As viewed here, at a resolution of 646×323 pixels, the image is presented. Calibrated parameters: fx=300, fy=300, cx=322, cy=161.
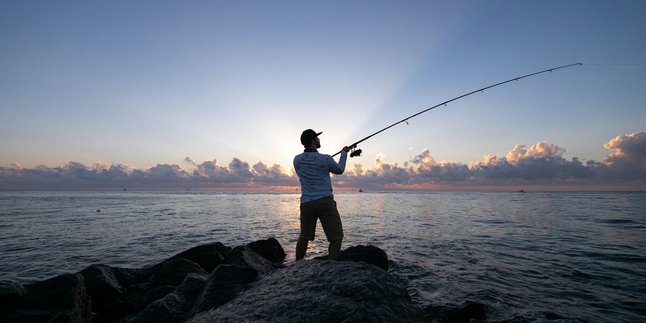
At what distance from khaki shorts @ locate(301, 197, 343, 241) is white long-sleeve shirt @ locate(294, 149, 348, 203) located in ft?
0.38

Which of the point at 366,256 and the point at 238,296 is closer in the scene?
the point at 238,296

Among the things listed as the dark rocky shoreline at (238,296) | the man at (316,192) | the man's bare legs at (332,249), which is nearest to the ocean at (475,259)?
the dark rocky shoreline at (238,296)

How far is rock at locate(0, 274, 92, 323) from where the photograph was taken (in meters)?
4.60

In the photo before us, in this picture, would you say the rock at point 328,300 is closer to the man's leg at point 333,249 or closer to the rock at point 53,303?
the man's leg at point 333,249

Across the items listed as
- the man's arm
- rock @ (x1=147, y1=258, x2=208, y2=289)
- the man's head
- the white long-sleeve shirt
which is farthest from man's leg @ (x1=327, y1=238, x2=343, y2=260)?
rock @ (x1=147, y1=258, x2=208, y2=289)

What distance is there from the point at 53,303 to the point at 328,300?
489cm

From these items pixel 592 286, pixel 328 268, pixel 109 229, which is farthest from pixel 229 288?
pixel 109 229

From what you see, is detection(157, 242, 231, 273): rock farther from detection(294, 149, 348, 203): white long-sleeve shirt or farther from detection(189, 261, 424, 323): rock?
detection(189, 261, 424, 323): rock

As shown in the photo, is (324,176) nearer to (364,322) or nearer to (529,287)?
(364,322)

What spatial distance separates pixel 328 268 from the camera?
3.54 meters

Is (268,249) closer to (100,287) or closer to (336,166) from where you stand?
(100,287)

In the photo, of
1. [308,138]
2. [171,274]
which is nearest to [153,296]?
[171,274]

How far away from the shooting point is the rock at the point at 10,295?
4.70m

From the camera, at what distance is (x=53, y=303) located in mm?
4816
